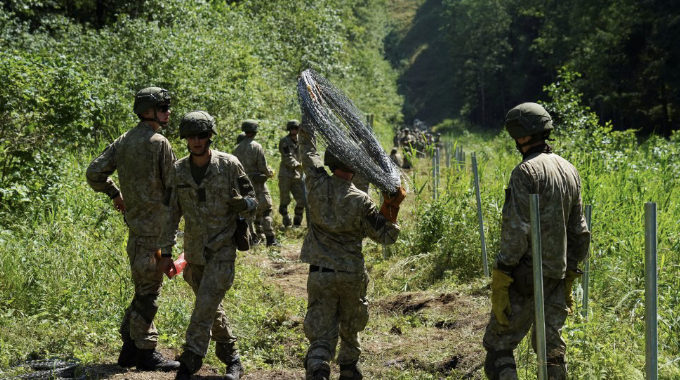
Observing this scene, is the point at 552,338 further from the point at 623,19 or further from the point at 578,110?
the point at 623,19

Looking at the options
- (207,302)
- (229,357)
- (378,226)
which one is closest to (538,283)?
(378,226)

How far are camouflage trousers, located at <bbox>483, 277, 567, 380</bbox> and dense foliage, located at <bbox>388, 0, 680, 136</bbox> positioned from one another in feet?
60.6

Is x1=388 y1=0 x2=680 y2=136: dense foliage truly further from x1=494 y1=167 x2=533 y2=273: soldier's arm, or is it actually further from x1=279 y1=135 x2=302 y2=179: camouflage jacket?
x1=494 y1=167 x2=533 y2=273: soldier's arm

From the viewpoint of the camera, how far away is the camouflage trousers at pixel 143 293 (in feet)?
17.6

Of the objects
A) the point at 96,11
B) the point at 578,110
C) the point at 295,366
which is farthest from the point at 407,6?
the point at 295,366

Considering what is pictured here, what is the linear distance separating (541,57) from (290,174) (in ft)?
153

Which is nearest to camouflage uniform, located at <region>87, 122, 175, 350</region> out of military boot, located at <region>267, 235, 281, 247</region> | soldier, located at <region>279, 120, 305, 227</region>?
military boot, located at <region>267, 235, 281, 247</region>

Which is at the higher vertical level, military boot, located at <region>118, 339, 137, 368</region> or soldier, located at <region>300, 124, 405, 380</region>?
soldier, located at <region>300, 124, 405, 380</region>

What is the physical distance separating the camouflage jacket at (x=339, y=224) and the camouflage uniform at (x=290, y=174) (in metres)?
6.72

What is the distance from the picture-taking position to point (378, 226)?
468 centimetres

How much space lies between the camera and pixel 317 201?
4879 millimetres

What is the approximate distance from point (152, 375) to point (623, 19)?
3449 centimetres

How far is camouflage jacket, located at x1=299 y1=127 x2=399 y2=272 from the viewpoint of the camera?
473cm

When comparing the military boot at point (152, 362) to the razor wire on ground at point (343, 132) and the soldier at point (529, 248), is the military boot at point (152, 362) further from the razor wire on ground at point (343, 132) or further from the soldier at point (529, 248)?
the soldier at point (529, 248)
